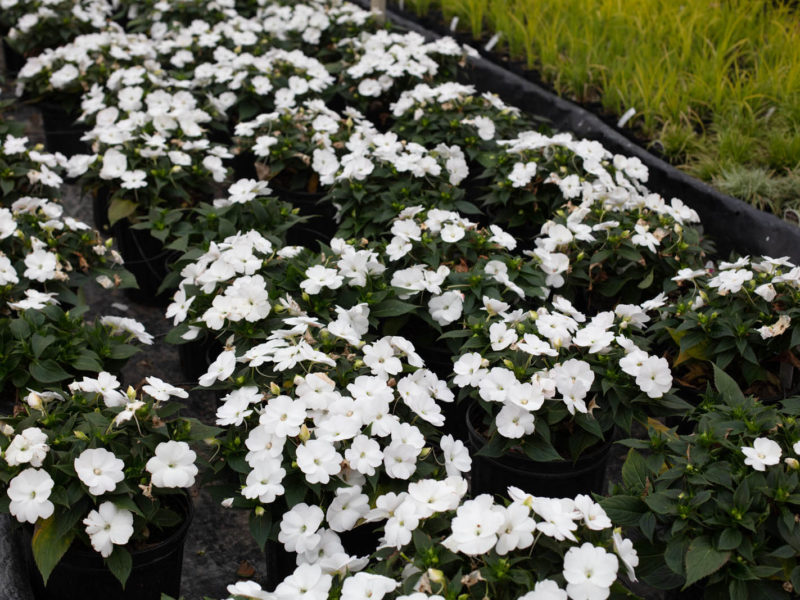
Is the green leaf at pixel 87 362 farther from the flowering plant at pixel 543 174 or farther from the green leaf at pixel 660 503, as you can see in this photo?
the flowering plant at pixel 543 174

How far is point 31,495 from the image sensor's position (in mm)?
1938

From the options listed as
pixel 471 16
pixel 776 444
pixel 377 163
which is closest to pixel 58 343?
pixel 377 163

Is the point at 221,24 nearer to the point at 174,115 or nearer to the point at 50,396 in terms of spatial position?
the point at 174,115

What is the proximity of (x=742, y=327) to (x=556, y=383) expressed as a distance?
695mm

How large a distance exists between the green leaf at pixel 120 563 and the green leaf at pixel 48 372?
640 millimetres

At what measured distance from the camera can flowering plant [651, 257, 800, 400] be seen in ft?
8.55

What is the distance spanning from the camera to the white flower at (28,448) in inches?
76.4

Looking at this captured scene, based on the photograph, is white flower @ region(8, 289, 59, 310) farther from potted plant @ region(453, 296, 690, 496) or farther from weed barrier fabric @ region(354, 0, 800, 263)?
weed barrier fabric @ region(354, 0, 800, 263)

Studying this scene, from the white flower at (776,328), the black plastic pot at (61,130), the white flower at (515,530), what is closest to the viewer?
the white flower at (515,530)

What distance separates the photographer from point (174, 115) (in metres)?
3.89

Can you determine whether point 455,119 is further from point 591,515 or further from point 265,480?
point 591,515

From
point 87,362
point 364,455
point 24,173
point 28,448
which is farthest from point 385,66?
point 28,448

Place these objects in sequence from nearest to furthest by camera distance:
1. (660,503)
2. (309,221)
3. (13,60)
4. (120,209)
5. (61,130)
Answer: (660,503), (120,209), (309,221), (61,130), (13,60)

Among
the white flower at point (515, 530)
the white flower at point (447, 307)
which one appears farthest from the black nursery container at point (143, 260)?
the white flower at point (515, 530)
